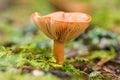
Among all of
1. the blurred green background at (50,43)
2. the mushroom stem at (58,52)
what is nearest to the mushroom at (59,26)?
the mushroom stem at (58,52)

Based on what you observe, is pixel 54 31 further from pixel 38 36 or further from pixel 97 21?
pixel 97 21

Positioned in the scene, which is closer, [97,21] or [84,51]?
[84,51]

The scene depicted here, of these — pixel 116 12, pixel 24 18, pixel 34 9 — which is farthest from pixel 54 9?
pixel 116 12

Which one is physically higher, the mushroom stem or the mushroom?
the mushroom

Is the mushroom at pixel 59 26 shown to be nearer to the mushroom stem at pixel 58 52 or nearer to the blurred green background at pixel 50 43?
the mushroom stem at pixel 58 52

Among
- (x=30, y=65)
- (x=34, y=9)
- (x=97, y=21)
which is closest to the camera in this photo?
(x=30, y=65)

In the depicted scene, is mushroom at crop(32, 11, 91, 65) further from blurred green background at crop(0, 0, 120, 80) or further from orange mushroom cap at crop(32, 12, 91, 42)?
blurred green background at crop(0, 0, 120, 80)

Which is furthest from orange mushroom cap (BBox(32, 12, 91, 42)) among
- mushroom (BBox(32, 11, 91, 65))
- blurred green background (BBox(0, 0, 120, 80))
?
blurred green background (BBox(0, 0, 120, 80))

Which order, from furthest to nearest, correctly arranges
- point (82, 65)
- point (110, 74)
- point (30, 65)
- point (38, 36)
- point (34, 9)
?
point (34, 9) → point (38, 36) → point (82, 65) → point (110, 74) → point (30, 65)

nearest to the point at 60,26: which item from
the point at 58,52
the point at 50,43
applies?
the point at 58,52
